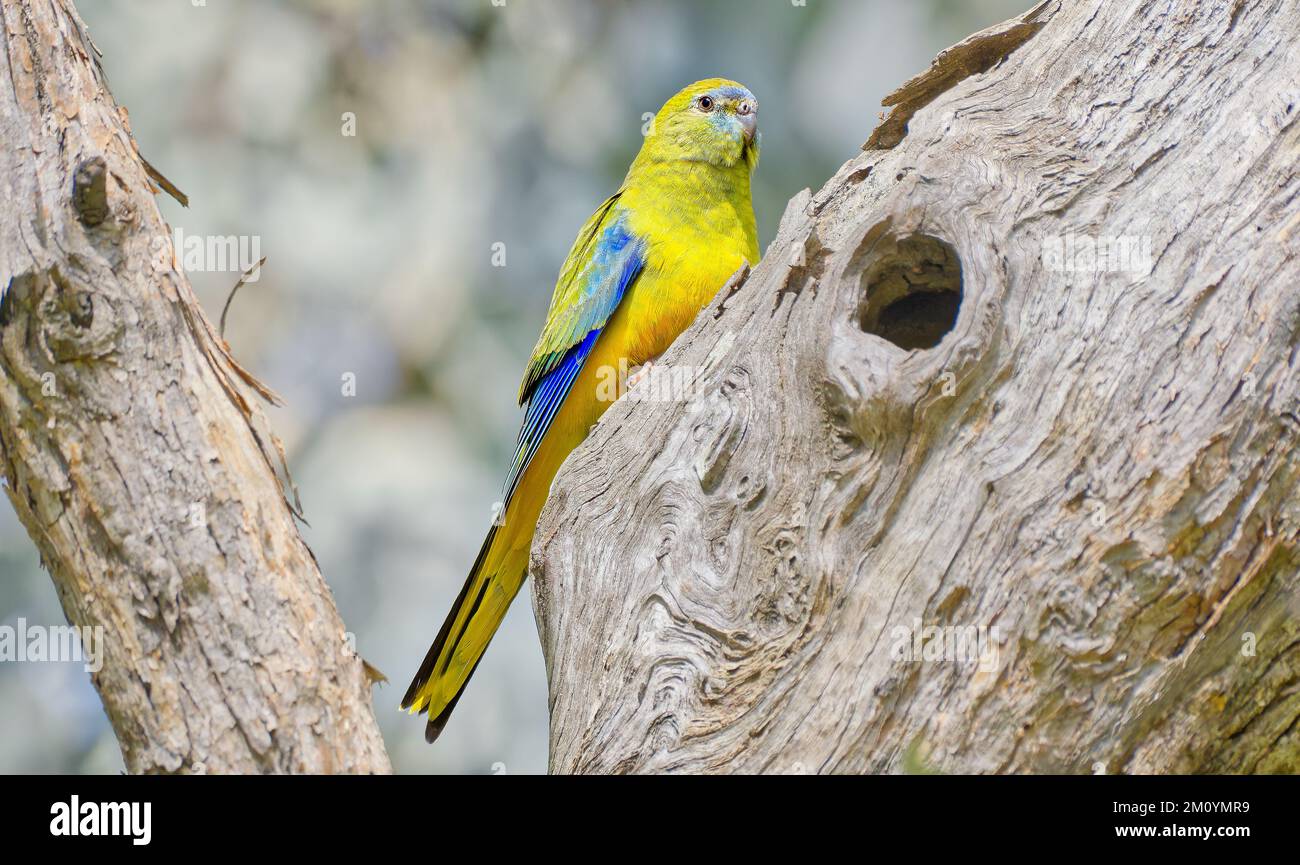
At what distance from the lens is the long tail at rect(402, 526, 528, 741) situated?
4695 millimetres

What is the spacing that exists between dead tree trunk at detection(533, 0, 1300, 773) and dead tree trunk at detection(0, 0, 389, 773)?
89 centimetres

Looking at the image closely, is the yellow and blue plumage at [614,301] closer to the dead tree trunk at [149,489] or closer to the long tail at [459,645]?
the long tail at [459,645]

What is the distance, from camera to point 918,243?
3.45m

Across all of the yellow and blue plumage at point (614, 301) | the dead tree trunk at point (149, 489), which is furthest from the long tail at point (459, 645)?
the dead tree trunk at point (149, 489)

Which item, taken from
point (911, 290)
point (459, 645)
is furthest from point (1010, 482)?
point (459, 645)

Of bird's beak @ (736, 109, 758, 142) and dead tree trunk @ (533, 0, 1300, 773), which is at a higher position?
bird's beak @ (736, 109, 758, 142)

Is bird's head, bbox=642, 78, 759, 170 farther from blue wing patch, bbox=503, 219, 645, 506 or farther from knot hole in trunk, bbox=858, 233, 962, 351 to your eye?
knot hole in trunk, bbox=858, 233, 962, 351

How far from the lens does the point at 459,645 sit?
186 inches

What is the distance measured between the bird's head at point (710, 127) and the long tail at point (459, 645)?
242 cm

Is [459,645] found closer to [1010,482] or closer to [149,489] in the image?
[149,489]

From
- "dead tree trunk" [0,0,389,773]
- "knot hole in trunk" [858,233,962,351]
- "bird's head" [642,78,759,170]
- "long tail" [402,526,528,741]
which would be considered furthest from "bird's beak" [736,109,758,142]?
"dead tree trunk" [0,0,389,773]

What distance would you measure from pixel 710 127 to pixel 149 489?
3999mm

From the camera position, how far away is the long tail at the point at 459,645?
4695 mm

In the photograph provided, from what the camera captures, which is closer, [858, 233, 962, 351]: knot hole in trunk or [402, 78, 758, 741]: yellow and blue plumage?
[858, 233, 962, 351]: knot hole in trunk
